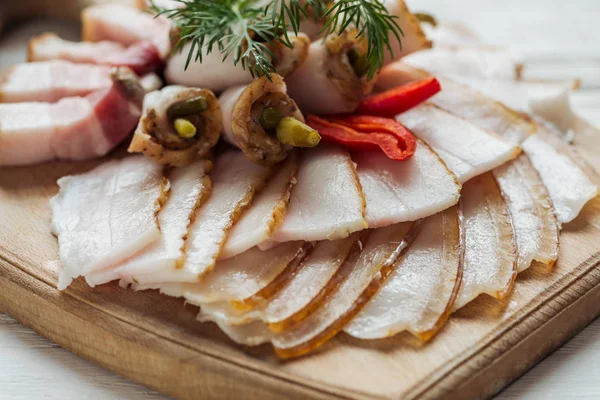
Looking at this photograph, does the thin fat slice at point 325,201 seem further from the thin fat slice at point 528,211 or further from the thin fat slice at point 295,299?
the thin fat slice at point 528,211

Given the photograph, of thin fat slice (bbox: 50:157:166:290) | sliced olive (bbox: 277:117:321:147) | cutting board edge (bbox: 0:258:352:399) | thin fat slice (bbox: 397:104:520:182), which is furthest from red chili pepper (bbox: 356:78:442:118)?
cutting board edge (bbox: 0:258:352:399)

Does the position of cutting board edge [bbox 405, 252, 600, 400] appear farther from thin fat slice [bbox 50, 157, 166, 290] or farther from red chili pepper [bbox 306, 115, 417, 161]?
thin fat slice [bbox 50, 157, 166, 290]

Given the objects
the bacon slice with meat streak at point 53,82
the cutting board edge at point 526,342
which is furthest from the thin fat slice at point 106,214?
the cutting board edge at point 526,342

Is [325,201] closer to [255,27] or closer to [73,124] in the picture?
[255,27]

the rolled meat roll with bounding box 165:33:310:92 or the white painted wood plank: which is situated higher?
the rolled meat roll with bounding box 165:33:310:92

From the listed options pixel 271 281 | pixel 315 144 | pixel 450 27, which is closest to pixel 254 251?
pixel 271 281
